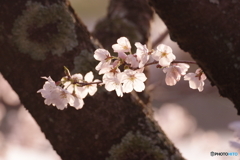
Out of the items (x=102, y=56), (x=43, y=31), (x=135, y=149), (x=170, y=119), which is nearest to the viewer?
(x=102, y=56)

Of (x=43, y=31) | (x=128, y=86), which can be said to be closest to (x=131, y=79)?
(x=128, y=86)

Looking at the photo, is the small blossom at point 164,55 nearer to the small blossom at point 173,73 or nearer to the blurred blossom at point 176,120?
the small blossom at point 173,73

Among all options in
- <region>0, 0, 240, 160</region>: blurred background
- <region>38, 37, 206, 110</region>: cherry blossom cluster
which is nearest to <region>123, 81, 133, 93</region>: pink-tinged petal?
<region>38, 37, 206, 110</region>: cherry blossom cluster

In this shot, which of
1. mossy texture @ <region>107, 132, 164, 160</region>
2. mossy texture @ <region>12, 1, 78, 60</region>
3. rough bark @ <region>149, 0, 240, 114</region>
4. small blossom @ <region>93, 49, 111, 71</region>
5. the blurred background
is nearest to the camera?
rough bark @ <region>149, 0, 240, 114</region>

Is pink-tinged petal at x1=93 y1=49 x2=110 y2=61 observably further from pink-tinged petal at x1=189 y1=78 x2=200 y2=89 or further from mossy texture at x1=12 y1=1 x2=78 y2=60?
mossy texture at x1=12 y1=1 x2=78 y2=60

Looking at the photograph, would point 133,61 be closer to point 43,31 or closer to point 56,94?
point 56,94

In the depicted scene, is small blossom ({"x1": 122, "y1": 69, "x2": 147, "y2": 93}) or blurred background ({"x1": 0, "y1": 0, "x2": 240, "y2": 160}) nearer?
small blossom ({"x1": 122, "y1": 69, "x2": 147, "y2": 93})
